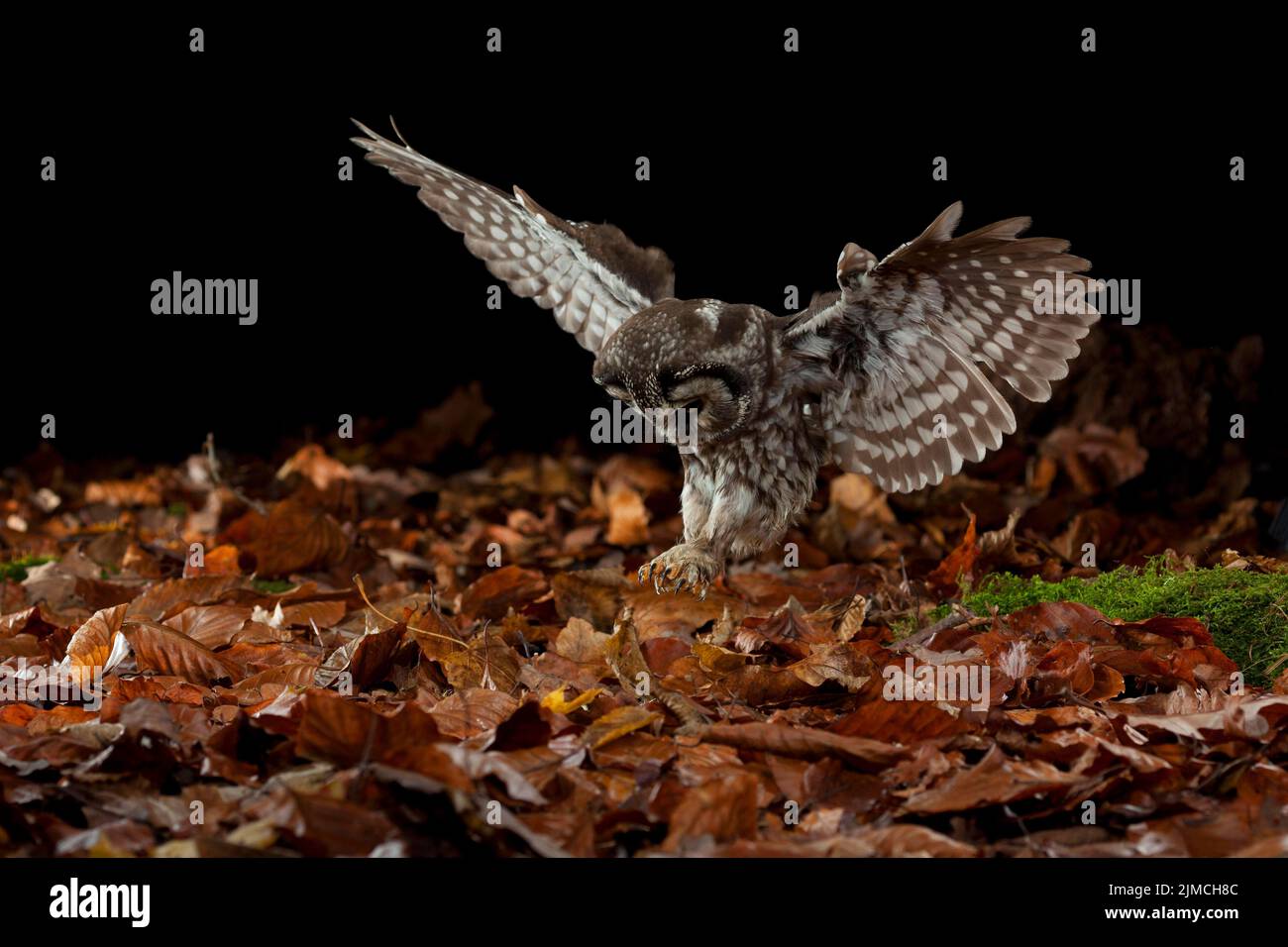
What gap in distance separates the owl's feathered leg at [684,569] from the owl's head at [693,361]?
18.1 inches

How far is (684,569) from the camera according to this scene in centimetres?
438

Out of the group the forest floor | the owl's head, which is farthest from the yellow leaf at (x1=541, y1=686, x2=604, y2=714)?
the owl's head

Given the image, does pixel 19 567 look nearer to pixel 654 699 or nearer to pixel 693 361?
pixel 693 361

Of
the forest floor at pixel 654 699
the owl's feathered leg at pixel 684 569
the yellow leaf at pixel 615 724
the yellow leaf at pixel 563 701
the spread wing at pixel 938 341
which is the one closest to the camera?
the forest floor at pixel 654 699

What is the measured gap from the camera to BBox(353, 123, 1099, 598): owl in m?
3.94

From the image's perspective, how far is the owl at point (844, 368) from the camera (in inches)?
155

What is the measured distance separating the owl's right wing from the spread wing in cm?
92

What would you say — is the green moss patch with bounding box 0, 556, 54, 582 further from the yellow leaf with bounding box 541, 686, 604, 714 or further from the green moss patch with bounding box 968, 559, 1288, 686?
the green moss patch with bounding box 968, 559, 1288, 686

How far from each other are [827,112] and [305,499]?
4.11 m

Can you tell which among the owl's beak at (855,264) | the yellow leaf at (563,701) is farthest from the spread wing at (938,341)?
the yellow leaf at (563,701)

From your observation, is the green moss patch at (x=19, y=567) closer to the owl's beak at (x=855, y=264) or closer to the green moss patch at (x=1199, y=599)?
the owl's beak at (x=855, y=264)

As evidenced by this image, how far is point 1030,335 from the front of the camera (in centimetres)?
413

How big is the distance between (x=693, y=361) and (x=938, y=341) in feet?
2.77
